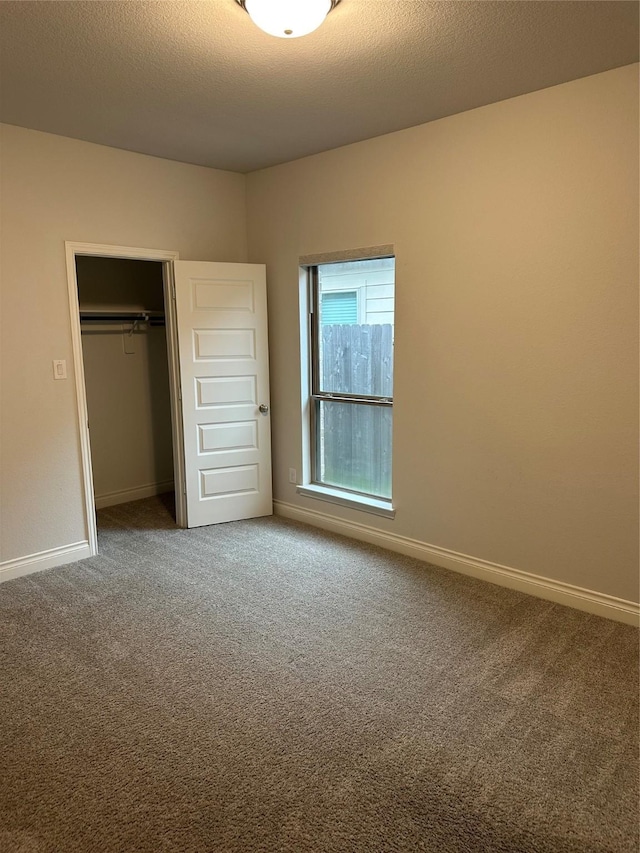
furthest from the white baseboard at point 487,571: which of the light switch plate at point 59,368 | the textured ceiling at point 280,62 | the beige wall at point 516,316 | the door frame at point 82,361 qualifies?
the textured ceiling at point 280,62

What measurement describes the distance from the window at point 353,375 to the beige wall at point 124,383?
1.69 m

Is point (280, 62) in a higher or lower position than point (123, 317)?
higher

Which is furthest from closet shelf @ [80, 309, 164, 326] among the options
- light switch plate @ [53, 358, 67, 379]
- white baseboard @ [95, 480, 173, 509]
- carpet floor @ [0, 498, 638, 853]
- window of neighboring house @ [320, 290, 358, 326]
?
carpet floor @ [0, 498, 638, 853]

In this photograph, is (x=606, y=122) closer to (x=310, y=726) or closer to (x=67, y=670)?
(x=310, y=726)

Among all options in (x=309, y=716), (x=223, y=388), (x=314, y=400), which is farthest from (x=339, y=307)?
(x=309, y=716)

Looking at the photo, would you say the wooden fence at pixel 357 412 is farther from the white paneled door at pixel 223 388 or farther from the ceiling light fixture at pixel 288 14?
the ceiling light fixture at pixel 288 14

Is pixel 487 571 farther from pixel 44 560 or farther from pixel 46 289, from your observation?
pixel 46 289

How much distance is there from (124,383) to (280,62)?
3.18 m

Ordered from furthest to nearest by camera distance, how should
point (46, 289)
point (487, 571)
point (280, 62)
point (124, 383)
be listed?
point (124, 383)
point (46, 289)
point (487, 571)
point (280, 62)

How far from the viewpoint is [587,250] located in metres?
2.76

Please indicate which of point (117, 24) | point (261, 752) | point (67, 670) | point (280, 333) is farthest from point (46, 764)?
point (280, 333)

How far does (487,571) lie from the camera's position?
3.37 m

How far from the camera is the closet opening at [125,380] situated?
15.7 feet

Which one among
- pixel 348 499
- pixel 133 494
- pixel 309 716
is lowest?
pixel 309 716
